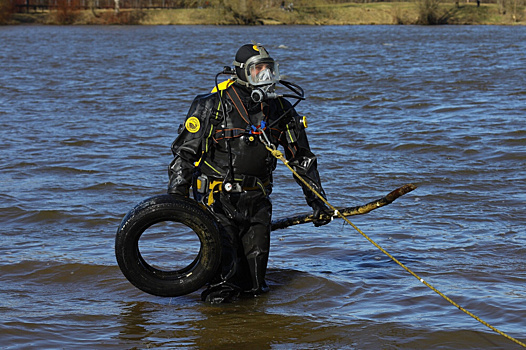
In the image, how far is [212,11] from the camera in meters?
79.4

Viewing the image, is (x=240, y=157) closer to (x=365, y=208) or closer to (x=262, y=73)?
(x=262, y=73)

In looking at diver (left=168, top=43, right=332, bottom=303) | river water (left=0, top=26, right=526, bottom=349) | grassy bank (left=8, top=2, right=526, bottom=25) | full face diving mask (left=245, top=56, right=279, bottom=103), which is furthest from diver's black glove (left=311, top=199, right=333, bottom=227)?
grassy bank (left=8, top=2, right=526, bottom=25)

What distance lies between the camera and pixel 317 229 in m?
8.55

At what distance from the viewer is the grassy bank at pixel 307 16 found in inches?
3036

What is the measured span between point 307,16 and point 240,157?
77.0 meters

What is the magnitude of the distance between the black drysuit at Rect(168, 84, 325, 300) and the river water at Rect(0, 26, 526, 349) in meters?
0.49

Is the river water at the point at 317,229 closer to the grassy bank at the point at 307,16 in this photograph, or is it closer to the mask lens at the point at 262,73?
the mask lens at the point at 262,73

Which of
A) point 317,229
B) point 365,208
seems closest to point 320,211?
point 365,208

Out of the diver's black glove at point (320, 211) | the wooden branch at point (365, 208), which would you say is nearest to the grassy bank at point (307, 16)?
the wooden branch at point (365, 208)

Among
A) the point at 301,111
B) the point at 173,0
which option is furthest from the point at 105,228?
the point at 173,0

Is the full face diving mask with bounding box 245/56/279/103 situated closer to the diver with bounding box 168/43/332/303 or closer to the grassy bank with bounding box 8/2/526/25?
the diver with bounding box 168/43/332/303

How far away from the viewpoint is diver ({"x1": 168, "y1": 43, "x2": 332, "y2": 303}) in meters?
5.65

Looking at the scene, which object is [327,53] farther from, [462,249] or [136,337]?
[136,337]

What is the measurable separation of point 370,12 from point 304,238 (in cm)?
7677
